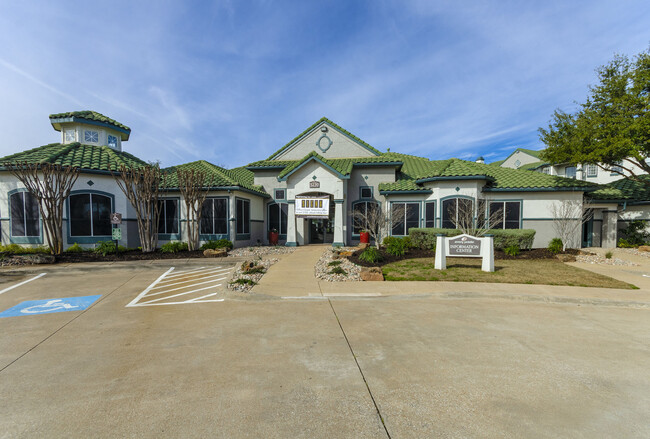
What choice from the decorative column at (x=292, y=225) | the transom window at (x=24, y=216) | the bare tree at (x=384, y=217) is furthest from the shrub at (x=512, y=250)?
the transom window at (x=24, y=216)

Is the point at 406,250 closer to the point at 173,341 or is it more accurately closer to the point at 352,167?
the point at 352,167

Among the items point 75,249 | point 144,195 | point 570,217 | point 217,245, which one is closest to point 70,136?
point 144,195

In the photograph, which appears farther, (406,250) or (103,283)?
(406,250)

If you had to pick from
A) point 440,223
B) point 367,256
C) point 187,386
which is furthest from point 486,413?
point 440,223

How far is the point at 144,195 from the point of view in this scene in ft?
50.9

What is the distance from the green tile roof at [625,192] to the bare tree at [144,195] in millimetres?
27004

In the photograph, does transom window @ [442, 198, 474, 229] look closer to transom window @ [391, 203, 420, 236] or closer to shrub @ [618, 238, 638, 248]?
transom window @ [391, 203, 420, 236]

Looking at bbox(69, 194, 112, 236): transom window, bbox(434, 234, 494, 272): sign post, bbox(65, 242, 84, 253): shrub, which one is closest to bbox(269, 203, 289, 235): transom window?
bbox(69, 194, 112, 236): transom window

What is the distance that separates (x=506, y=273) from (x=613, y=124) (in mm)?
12143

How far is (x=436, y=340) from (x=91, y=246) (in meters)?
18.3

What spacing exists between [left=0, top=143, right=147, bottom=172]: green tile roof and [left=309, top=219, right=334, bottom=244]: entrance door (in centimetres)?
1232

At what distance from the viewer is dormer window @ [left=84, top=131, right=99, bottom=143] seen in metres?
18.8

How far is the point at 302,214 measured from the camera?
58.9 feet

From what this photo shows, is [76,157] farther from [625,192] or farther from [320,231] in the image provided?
[625,192]
